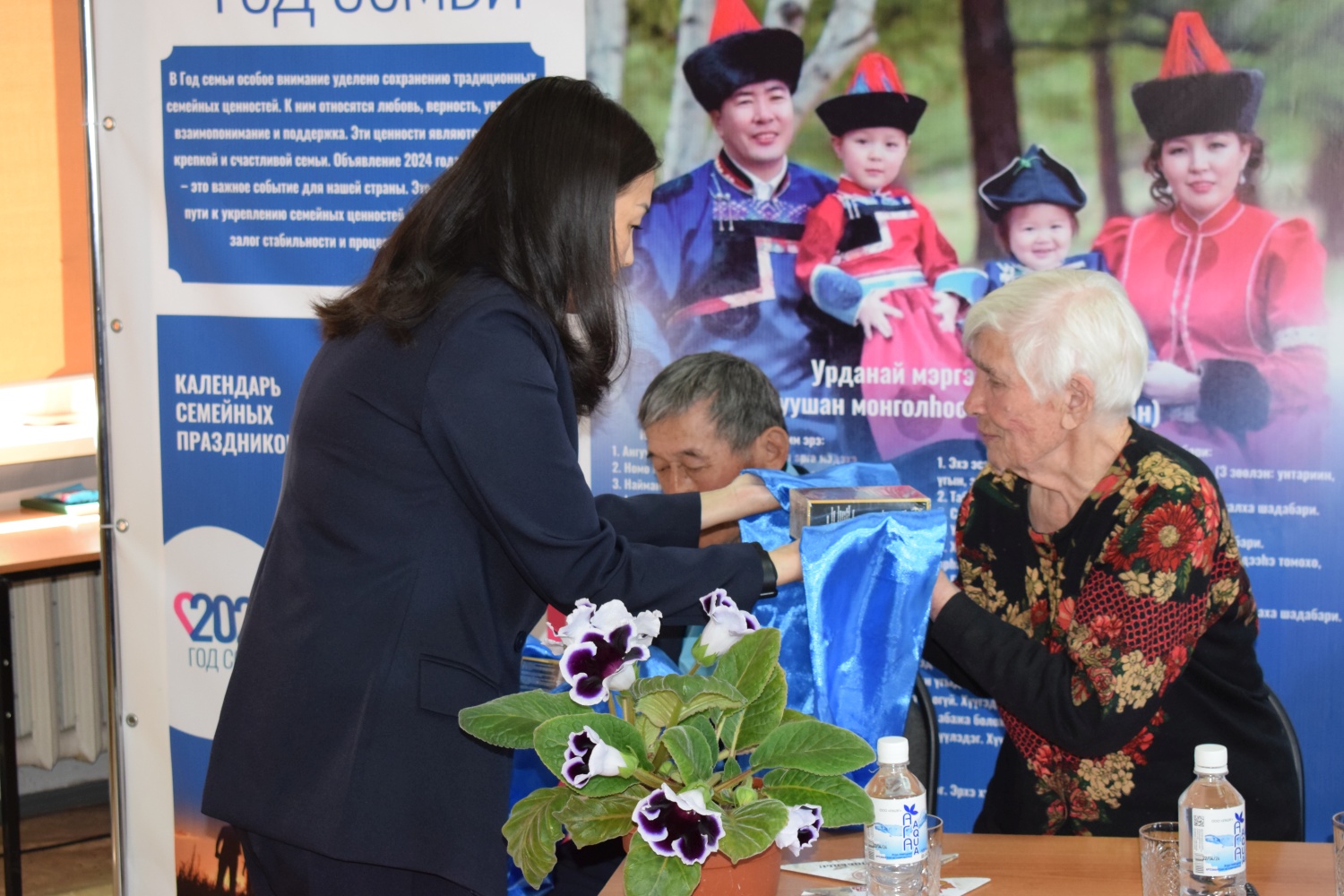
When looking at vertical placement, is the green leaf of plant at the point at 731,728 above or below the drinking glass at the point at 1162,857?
above

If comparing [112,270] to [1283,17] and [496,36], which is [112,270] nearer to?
[496,36]

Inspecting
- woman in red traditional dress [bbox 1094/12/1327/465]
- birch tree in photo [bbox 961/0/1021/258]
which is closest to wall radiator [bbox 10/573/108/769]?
birch tree in photo [bbox 961/0/1021/258]

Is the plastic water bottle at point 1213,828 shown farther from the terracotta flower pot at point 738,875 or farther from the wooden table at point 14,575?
the wooden table at point 14,575

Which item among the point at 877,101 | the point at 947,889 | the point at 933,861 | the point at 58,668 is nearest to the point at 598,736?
the point at 933,861

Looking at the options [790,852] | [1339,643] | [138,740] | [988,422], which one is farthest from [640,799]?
[138,740]

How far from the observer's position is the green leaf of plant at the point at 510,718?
134cm

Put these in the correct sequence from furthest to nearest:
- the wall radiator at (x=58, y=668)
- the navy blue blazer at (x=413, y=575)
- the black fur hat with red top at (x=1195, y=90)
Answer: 1. the wall radiator at (x=58, y=668)
2. the black fur hat with red top at (x=1195, y=90)
3. the navy blue blazer at (x=413, y=575)

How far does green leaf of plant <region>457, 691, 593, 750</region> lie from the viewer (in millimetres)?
1341

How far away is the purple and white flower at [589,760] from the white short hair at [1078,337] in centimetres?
114

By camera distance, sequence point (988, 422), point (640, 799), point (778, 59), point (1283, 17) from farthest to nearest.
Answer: point (778, 59) → point (1283, 17) → point (988, 422) → point (640, 799)

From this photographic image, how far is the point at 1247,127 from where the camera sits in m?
2.74

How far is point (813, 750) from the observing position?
52.3 inches

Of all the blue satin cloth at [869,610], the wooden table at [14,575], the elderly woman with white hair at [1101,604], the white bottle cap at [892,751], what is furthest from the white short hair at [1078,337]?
the wooden table at [14,575]

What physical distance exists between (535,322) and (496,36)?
1.57 metres
